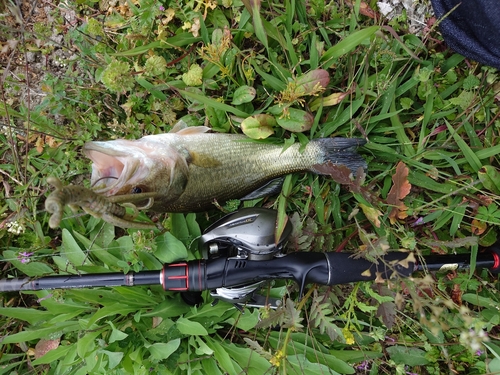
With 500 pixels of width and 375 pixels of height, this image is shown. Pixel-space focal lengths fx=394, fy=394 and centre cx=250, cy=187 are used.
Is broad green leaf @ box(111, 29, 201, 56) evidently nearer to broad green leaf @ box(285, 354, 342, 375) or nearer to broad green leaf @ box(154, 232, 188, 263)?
broad green leaf @ box(154, 232, 188, 263)

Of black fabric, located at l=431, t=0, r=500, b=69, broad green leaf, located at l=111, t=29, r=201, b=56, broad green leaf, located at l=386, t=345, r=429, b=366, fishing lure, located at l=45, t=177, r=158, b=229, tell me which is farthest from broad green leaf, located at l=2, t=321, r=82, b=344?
black fabric, located at l=431, t=0, r=500, b=69

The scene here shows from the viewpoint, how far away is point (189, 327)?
2.72m

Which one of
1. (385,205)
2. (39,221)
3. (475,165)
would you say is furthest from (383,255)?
(39,221)

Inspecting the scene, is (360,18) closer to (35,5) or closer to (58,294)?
(35,5)

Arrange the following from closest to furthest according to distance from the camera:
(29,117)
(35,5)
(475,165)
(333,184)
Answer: (475,165) → (333,184) → (29,117) → (35,5)

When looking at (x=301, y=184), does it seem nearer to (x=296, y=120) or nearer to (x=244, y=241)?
(x=296, y=120)

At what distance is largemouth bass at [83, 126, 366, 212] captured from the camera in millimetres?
2262

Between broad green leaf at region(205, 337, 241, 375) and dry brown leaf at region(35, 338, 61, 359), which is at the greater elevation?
broad green leaf at region(205, 337, 241, 375)

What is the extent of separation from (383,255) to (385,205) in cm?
46

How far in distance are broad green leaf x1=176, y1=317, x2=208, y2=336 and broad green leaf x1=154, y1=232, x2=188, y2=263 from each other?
0.43 meters

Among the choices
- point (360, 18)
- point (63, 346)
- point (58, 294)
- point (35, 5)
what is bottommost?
point (63, 346)

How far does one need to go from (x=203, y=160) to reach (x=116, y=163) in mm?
545

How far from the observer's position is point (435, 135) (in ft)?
9.20

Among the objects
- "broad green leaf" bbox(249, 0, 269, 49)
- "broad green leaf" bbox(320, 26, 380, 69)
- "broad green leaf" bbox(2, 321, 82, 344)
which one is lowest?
"broad green leaf" bbox(2, 321, 82, 344)
